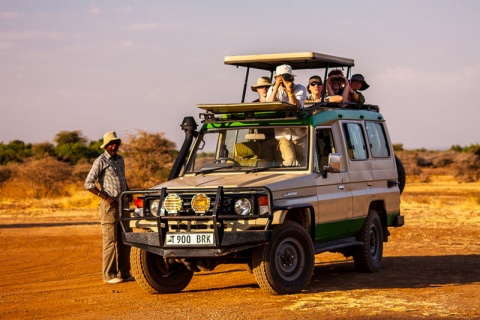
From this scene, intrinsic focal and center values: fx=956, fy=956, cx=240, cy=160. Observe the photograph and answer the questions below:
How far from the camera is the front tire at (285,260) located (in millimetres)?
10562

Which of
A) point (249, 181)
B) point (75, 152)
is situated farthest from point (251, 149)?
point (75, 152)

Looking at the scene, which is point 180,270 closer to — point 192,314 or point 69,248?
point 192,314

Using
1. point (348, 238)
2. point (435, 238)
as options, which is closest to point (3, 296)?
point (348, 238)

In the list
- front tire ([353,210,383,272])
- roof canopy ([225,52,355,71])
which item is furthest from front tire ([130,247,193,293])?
roof canopy ([225,52,355,71])

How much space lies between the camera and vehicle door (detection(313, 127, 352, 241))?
39.0ft

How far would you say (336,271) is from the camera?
13.9 m

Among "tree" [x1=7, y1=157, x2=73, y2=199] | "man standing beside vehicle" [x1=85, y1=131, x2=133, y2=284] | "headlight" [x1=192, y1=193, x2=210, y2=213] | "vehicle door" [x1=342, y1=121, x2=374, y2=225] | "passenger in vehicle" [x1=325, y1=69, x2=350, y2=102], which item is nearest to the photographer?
"headlight" [x1=192, y1=193, x2=210, y2=213]

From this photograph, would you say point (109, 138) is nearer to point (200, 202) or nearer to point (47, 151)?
point (200, 202)

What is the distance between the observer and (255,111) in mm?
12148

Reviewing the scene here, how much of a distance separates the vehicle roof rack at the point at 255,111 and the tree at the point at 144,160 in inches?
865

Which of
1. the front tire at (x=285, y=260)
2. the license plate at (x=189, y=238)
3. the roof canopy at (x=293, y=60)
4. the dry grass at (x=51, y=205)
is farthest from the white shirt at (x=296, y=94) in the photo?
the dry grass at (x=51, y=205)

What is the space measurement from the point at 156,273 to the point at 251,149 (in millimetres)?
2037

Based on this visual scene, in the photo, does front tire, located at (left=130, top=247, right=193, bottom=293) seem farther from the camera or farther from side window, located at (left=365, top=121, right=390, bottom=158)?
side window, located at (left=365, top=121, right=390, bottom=158)

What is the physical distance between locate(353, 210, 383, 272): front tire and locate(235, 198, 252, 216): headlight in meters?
3.33
